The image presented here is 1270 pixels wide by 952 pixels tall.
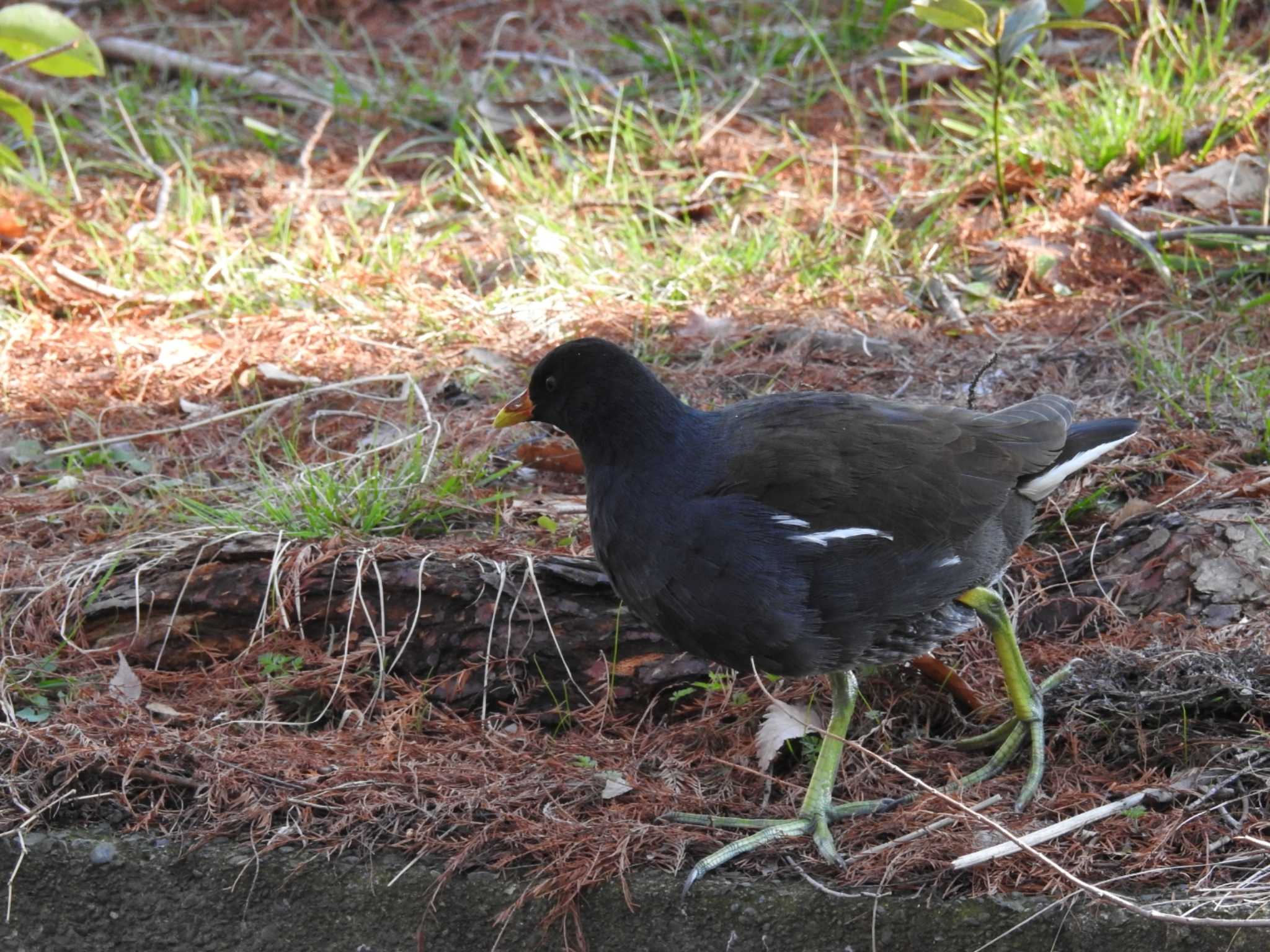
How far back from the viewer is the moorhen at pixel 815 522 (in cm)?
272

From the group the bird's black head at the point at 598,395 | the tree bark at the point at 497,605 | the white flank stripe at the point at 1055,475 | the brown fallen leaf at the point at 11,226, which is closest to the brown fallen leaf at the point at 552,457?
the tree bark at the point at 497,605

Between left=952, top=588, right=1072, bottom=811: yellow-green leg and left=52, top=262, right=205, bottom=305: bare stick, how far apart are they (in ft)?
10.8

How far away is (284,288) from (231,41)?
A: 95.0 inches

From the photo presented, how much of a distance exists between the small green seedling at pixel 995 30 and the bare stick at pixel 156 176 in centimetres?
298

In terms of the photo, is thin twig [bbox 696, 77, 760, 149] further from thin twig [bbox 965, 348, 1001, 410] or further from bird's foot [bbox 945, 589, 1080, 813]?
bird's foot [bbox 945, 589, 1080, 813]

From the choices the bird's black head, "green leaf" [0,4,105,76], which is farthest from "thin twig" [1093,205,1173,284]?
"green leaf" [0,4,105,76]

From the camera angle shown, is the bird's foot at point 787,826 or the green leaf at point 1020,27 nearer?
the bird's foot at point 787,826

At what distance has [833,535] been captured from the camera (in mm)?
2764

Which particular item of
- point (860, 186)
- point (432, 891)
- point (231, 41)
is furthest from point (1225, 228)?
point (231, 41)

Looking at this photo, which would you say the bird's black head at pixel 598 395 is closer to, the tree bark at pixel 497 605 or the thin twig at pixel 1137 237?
the tree bark at pixel 497 605

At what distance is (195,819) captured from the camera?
9.30ft

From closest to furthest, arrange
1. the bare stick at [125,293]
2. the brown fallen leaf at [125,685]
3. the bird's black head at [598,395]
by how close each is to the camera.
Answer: the bird's black head at [598,395], the brown fallen leaf at [125,685], the bare stick at [125,293]

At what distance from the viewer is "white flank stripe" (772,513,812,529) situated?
2760mm

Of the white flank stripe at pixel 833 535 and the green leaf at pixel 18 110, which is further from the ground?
the green leaf at pixel 18 110
